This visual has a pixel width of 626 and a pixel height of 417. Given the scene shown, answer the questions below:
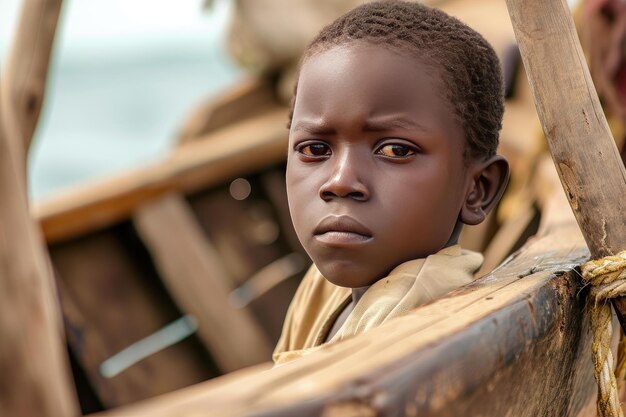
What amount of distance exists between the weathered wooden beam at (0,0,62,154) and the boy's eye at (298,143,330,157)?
125cm

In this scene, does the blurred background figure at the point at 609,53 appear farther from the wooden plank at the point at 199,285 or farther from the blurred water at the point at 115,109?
the blurred water at the point at 115,109

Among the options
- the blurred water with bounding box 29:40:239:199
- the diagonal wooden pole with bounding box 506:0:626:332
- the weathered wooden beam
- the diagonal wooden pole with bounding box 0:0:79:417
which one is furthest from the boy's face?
the blurred water with bounding box 29:40:239:199

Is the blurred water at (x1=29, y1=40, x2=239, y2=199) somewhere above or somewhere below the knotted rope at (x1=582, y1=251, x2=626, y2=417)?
above

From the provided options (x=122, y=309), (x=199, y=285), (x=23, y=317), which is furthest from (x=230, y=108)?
(x=23, y=317)

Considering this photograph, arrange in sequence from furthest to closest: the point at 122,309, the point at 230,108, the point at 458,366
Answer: the point at 230,108 < the point at 122,309 < the point at 458,366

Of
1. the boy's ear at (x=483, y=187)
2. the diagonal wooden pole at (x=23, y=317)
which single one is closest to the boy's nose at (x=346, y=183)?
the boy's ear at (x=483, y=187)

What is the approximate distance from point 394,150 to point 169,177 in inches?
94.8

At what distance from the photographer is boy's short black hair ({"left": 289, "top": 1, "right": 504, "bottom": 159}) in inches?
52.4

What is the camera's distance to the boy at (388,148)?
4.25ft

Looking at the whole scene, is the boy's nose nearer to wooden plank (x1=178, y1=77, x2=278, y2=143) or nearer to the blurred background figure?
the blurred background figure

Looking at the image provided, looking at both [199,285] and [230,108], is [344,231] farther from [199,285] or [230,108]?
[230,108]

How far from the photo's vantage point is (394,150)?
4.28 feet

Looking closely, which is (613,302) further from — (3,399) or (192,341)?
(192,341)

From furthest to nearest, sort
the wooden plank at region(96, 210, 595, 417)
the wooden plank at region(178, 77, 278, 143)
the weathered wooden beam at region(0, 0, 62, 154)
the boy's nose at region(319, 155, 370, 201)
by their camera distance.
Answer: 1. the wooden plank at region(178, 77, 278, 143)
2. the weathered wooden beam at region(0, 0, 62, 154)
3. the boy's nose at region(319, 155, 370, 201)
4. the wooden plank at region(96, 210, 595, 417)
